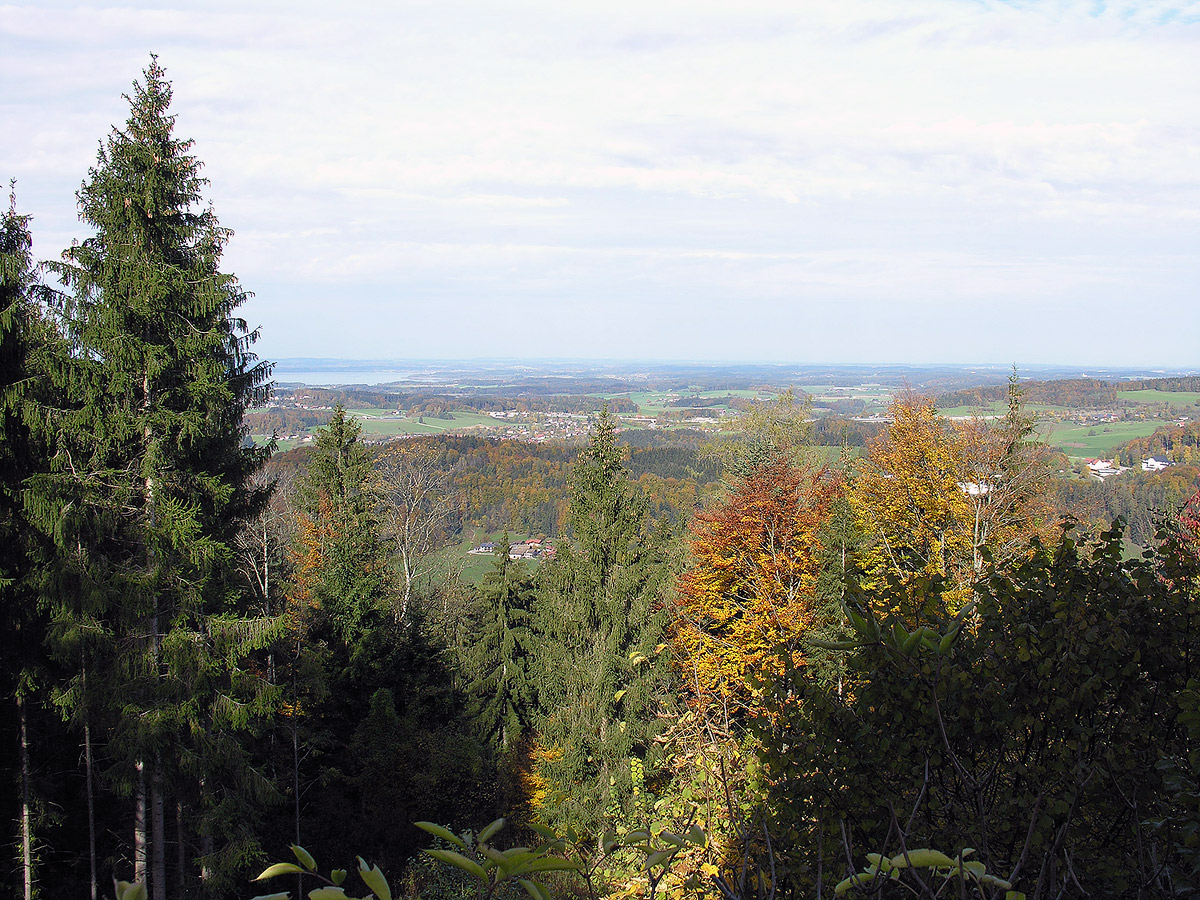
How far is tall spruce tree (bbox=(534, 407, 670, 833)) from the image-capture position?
1473 cm

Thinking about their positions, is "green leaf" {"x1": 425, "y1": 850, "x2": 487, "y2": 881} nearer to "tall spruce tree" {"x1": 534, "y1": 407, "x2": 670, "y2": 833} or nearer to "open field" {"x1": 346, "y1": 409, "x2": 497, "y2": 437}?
"tall spruce tree" {"x1": 534, "y1": 407, "x2": 670, "y2": 833}

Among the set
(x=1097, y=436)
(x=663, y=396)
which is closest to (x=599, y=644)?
(x=1097, y=436)

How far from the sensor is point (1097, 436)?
5522 cm

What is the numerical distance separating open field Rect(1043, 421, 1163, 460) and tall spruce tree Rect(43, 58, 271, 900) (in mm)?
47297

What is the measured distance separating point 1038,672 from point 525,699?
1897 cm

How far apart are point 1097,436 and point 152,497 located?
63243 millimetres

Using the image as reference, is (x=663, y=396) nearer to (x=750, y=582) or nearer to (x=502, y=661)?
(x=502, y=661)

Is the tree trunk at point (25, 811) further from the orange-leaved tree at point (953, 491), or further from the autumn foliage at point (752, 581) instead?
the orange-leaved tree at point (953, 491)

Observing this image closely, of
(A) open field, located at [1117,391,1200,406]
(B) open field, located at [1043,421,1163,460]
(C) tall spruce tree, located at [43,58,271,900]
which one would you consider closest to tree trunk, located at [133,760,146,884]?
(C) tall spruce tree, located at [43,58,271,900]

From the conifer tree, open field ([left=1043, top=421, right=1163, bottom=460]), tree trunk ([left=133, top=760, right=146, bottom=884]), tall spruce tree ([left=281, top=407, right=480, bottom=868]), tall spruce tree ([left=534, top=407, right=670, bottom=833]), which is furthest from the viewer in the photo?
open field ([left=1043, top=421, right=1163, bottom=460])

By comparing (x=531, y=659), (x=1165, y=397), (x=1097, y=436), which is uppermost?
(x=1165, y=397)

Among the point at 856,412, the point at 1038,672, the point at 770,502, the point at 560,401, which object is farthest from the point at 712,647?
the point at 560,401

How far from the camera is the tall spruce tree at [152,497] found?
30.3 feet

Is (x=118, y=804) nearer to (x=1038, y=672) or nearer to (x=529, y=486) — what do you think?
(x=1038, y=672)
